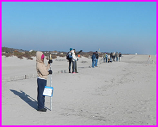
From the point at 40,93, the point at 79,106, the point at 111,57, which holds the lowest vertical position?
the point at 79,106

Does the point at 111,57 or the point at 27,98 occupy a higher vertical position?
the point at 111,57

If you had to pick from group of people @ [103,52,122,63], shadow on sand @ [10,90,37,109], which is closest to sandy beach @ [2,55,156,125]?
shadow on sand @ [10,90,37,109]

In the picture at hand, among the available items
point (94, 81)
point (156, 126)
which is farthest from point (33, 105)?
point (94, 81)

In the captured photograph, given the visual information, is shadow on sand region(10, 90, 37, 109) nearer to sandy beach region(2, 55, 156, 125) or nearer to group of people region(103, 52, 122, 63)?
sandy beach region(2, 55, 156, 125)

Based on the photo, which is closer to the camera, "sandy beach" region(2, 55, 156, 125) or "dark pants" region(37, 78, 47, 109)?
"sandy beach" region(2, 55, 156, 125)

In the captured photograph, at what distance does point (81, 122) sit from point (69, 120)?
36 cm

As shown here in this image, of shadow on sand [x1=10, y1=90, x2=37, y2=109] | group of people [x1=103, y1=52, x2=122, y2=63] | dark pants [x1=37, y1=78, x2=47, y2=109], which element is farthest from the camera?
group of people [x1=103, y1=52, x2=122, y2=63]

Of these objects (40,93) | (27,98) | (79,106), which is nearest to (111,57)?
(27,98)

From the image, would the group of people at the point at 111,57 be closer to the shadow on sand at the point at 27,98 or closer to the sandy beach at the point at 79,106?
the sandy beach at the point at 79,106

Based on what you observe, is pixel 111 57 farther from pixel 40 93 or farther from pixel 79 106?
pixel 40 93

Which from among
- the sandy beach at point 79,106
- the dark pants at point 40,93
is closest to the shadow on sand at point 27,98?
the sandy beach at point 79,106

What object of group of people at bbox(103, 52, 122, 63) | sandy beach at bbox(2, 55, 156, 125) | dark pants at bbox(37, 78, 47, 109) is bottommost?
sandy beach at bbox(2, 55, 156, 125)

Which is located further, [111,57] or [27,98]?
[111,57]

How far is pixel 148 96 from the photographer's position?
1044 centimetres
